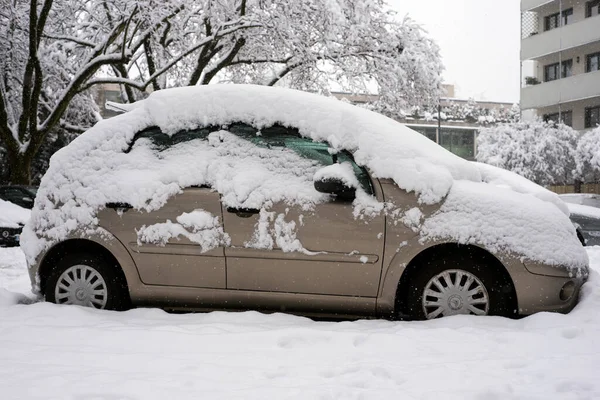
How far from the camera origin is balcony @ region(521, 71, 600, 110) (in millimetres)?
32344

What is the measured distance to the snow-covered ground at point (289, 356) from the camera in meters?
2.97

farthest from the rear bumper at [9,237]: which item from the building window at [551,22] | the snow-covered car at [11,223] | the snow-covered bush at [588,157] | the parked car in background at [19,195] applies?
the building window at [551,22]

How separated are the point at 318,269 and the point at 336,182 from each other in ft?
2.08

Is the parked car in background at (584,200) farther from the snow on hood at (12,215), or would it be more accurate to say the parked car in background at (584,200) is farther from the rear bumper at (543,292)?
the snow on hood at (12,215)

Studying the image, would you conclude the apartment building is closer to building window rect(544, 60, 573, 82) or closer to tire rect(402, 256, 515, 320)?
building window rect(544, 60, 573, 82)

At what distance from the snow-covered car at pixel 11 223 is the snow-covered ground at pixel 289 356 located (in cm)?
682

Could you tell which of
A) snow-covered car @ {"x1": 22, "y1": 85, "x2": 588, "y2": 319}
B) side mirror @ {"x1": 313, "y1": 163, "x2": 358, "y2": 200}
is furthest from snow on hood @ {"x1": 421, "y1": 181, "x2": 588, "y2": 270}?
side mirror @ {"x1": 313, "y1": 163, "x2": 358, "y2": 200}

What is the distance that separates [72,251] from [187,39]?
1430 centimetres

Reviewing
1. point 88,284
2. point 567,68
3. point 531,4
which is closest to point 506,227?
point 88,284

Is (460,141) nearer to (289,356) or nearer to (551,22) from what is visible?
(551,22)

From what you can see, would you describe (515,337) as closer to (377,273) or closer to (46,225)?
(377,273)

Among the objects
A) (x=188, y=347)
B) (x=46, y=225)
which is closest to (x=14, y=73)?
(x=46, y=225)

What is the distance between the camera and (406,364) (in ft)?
11.0

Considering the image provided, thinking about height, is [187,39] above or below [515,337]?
above
